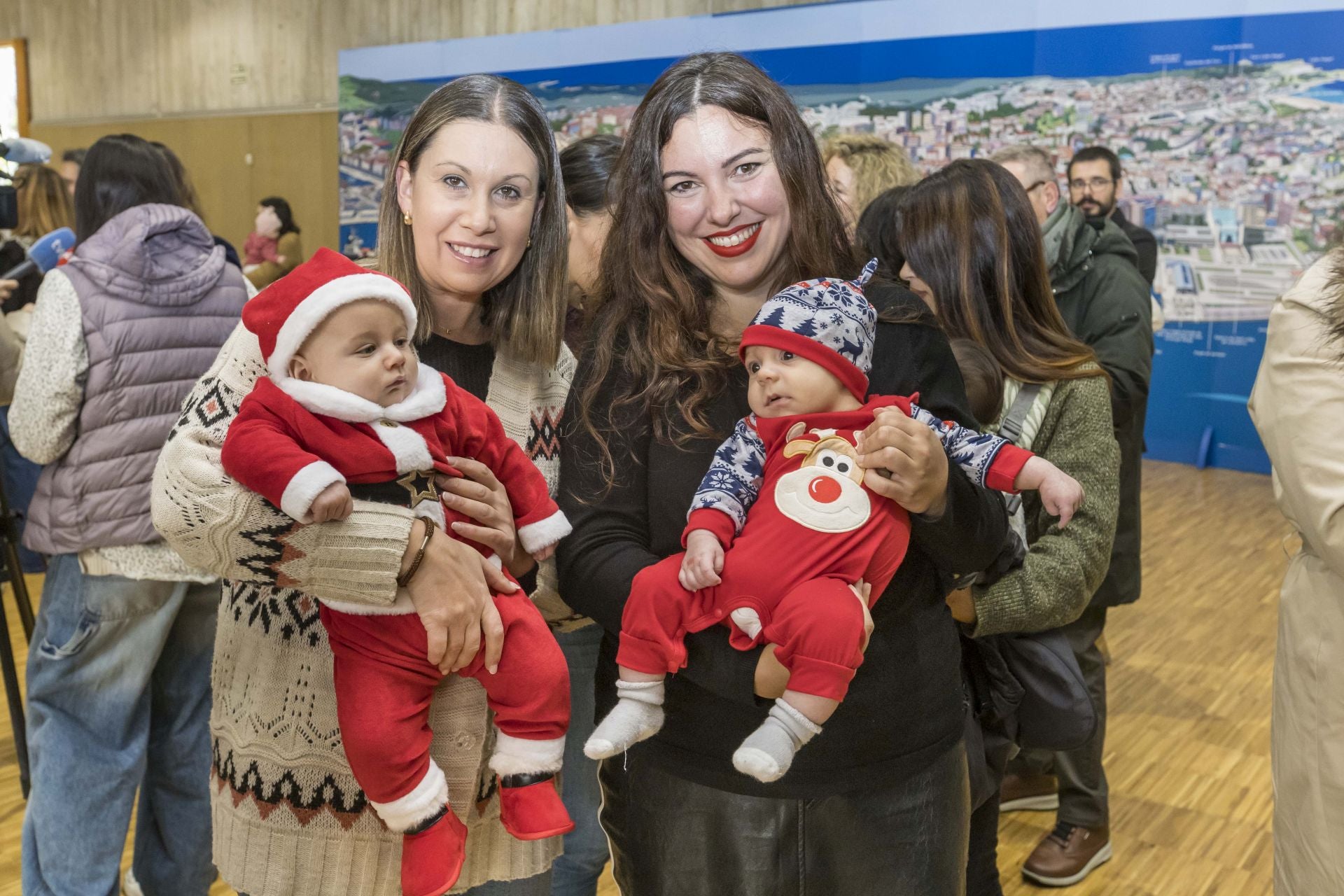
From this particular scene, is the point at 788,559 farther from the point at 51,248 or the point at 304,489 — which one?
the point at 51,248

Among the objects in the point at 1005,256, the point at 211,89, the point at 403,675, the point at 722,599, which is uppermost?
the point at 211,89

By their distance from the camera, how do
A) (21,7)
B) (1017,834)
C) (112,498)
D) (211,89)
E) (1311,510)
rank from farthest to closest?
(21,7) < (211,89) < (1017,834) < (112,498) < (1311,510)

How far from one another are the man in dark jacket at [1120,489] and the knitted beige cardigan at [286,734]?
6.43ft

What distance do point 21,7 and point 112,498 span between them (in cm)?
1389

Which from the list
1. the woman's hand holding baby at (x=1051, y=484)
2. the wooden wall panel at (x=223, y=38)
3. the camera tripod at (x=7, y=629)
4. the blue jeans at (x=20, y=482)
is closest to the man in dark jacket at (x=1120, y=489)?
the woman's hand holding baby at (x=1051, y=484)

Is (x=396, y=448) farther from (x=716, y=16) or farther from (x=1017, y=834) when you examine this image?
(x=716, y=16)

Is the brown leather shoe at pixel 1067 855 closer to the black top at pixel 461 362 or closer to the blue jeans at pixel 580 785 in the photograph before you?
the blue jeans at pixel 580 785

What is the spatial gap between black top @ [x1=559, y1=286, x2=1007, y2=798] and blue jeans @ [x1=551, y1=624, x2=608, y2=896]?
58 centimetres

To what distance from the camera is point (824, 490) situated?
1496 mm

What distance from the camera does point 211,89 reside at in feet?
40.7

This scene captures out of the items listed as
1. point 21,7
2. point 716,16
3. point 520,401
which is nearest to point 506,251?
point 520,401

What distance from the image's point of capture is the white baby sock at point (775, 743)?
4.51 feet

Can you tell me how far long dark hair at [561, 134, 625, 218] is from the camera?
2.84m

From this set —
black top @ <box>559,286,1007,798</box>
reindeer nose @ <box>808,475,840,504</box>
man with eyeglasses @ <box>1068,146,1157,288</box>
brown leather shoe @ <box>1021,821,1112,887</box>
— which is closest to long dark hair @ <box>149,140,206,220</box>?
black top @ <box>559,286,1007,798</box>
